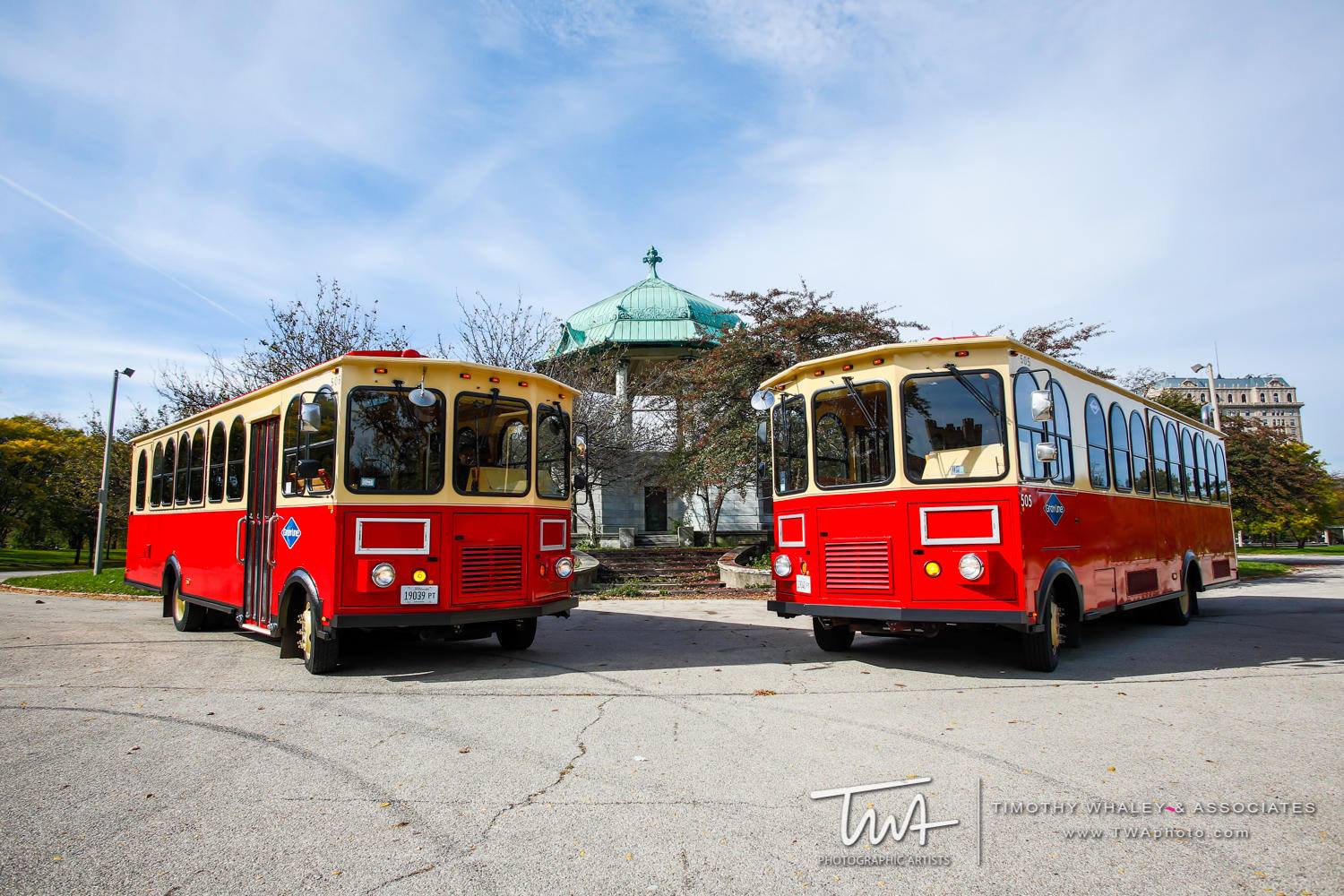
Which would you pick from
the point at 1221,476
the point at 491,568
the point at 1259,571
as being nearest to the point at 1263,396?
the point at 1259,571

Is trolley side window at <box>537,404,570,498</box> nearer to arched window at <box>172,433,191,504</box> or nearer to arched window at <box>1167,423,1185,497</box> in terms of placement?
arched window at <box>172,433,191,504</box>

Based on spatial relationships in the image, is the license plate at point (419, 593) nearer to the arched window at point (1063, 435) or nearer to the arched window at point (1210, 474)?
the arched window at point (1063, 435)

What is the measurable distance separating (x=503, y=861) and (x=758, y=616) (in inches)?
400

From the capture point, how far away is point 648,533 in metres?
34.5

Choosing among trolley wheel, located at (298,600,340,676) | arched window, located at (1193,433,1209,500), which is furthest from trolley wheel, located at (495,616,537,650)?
arched window, located at (1193,433,1209,500)

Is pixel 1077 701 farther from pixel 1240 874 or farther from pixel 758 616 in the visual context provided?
pixel 758 616

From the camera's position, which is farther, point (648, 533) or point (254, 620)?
point (648, 533)

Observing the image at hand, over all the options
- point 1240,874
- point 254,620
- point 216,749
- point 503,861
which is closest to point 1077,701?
point 1240,874

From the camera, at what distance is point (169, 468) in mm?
12102

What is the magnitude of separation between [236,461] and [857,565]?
7.12m

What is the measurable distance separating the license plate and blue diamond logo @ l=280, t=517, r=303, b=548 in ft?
4.31

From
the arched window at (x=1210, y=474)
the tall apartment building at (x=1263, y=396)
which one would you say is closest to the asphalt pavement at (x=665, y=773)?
the arched window at (x=1210, y=474)

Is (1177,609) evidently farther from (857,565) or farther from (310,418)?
(310,418)

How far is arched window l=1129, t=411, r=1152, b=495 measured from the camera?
10266 millimetres
